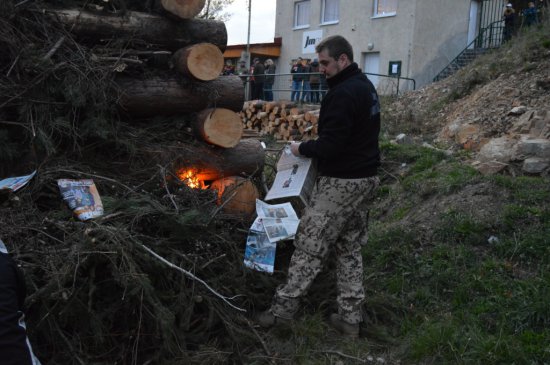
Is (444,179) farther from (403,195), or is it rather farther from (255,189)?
(255,189)

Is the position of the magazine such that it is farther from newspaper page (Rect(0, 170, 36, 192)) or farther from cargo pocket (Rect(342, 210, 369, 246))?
newspaper page (Rect(0, 170, 36, 192))

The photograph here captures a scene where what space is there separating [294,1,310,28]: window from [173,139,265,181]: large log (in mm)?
18317

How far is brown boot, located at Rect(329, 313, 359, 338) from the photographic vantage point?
396cm

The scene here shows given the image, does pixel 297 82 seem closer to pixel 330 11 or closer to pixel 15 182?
pixel 330 11

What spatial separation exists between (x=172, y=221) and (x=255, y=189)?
137cm

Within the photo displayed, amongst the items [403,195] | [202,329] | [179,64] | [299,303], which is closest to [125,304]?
[202,329]

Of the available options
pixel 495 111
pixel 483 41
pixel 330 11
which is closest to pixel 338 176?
pixel 495 111

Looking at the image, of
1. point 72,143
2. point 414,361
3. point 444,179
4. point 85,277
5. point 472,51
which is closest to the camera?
point 85,277

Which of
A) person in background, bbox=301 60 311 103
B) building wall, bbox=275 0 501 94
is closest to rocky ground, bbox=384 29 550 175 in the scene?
person in background, bbox=301 60 311 103

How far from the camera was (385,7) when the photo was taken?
19.5 meters

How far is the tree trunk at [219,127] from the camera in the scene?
5.00 meters

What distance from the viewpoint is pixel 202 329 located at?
12.2 ft

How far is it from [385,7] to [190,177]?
651 inches

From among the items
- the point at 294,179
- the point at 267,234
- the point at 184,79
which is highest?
the point at 184,79
